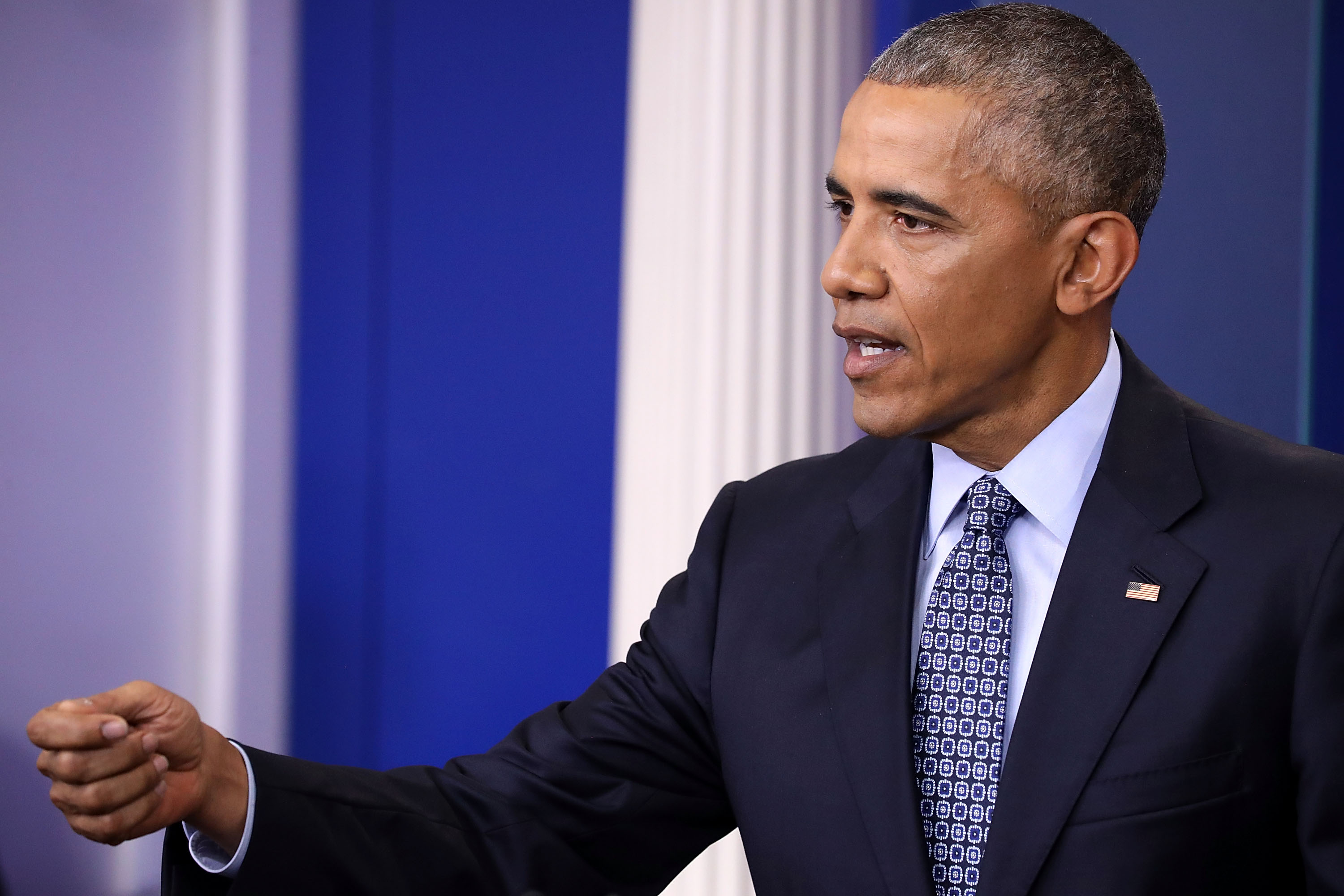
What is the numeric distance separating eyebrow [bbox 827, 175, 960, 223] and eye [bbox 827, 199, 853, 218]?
5cm

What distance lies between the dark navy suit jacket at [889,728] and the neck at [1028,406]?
0.06 meters

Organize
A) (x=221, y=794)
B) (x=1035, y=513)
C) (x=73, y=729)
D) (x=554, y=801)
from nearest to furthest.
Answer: (x=73, y=729) → (x=221, y=794) → (x=1035, y=513) → (x=554, y=801)

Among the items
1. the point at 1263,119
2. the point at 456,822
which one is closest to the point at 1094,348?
the point at 456,822

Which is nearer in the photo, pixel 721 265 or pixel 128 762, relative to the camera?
pixel 128 762

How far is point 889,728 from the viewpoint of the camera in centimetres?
125

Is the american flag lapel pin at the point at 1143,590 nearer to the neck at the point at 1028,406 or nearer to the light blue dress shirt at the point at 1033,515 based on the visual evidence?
the light blue dress shirt at the point at 1033,515

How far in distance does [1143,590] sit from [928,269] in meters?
0.37

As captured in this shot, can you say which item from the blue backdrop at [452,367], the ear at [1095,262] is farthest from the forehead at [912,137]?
the blue backdrop at [452,367]

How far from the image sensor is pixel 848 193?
130 cm

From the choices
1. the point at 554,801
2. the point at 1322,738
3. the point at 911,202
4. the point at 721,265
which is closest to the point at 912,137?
the point at 911,202


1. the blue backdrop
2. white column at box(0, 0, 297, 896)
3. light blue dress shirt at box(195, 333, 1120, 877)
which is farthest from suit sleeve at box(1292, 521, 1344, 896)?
white column at box(0, 0, 297, 896)

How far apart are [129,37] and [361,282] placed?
74cm

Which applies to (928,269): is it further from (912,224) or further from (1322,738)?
(1322,738)

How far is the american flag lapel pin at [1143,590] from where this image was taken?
3.92 feet
